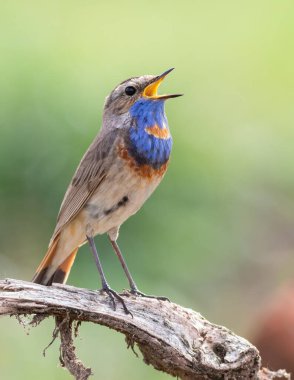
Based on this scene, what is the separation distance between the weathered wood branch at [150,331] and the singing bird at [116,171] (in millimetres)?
331

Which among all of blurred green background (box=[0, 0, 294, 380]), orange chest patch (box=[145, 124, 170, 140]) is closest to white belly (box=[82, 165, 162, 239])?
orange chest patch (box=[145, 124, 170, 140])

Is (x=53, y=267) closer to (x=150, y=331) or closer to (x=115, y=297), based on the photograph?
(x=115, y=297)

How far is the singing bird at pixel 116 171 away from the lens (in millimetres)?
3918

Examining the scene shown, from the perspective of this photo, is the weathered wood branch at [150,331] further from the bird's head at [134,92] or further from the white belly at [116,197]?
the bird's head at [134,92]

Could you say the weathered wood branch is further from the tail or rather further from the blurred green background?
the blurred green background

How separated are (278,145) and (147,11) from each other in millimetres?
2353

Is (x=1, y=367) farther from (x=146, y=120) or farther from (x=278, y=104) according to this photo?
(x=278, y=104)

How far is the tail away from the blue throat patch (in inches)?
15.9

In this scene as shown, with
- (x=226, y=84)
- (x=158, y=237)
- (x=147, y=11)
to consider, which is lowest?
(x=158, y=237)

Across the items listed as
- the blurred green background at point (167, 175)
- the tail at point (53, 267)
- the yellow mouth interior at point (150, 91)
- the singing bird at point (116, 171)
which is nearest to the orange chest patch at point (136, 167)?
the singing bird at point (116, 171)

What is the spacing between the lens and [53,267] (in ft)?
13.1

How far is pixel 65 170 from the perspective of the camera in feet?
20.5

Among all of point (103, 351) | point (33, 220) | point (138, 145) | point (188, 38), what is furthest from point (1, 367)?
point (188, 38)

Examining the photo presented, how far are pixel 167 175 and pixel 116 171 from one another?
271 cm
